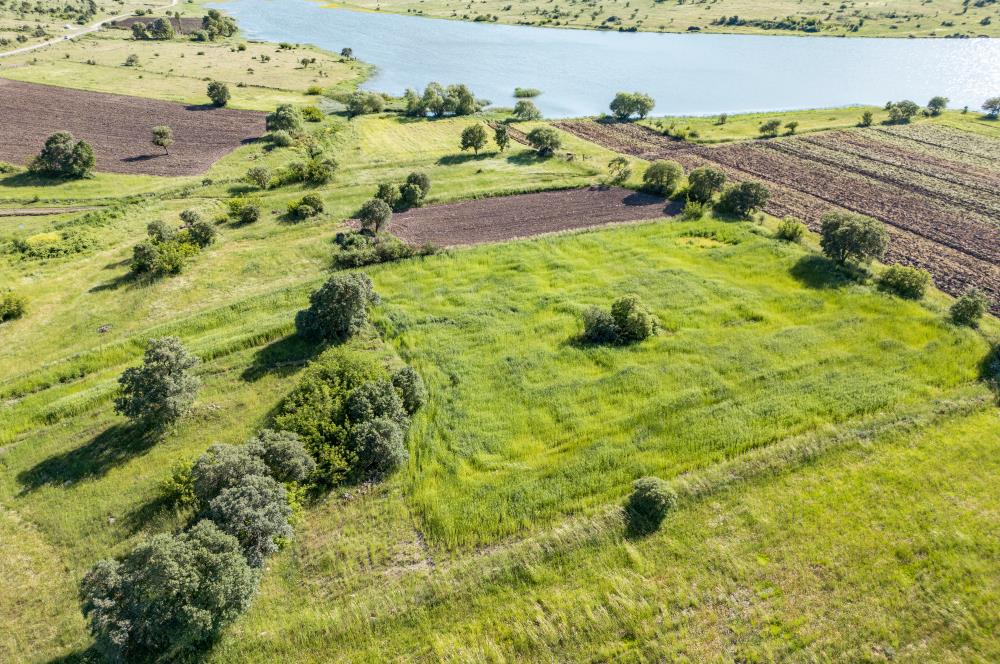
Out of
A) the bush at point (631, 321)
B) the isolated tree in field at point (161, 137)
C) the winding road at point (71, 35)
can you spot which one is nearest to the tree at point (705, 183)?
the bush at point (631, 321)

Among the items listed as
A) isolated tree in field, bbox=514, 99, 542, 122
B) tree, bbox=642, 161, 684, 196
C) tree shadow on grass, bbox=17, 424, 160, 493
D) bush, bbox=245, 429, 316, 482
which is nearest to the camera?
bush, bbox=245, 429, 316, 482

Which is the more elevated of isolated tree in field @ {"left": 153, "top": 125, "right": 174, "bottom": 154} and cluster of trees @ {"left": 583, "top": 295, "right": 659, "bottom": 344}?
isolated tree in field @ {"left": 153, "top": 125, "right": 174, "bottom": 154}

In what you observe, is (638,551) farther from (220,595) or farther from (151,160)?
(151,160)

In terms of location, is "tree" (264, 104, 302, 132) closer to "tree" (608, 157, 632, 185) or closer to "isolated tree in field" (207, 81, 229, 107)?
"isolated tree in field" (207, 81, 229, 107)

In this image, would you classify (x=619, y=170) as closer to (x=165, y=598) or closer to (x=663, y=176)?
(x=663, y=176)

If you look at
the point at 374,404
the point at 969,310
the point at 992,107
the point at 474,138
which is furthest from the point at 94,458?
the point at 992,107

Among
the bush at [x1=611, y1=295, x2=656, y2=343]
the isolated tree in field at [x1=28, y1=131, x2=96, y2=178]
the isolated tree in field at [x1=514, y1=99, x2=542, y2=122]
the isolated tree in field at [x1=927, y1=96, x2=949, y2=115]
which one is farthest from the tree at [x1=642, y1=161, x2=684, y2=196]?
the isolated tree in field at [x1=927, y1=96, x2=949, y2=115]

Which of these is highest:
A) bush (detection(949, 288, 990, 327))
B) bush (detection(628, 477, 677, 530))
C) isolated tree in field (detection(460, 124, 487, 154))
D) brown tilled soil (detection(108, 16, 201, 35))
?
brown tilled soil (detection(108, 16, 201, 35))
